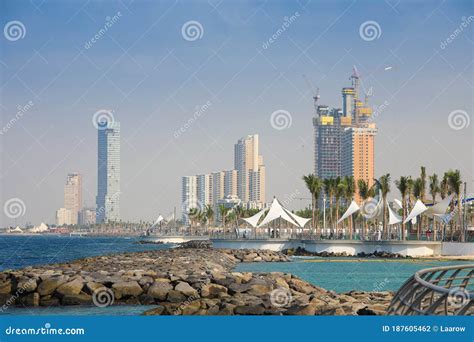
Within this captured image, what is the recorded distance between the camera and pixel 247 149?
82.5 meters

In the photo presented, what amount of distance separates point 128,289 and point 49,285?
2692 millimetres

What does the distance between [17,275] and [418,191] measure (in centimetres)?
5950

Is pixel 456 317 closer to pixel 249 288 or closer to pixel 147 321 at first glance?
pixel 147 321

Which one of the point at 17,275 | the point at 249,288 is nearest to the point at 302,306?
the point at 249,288

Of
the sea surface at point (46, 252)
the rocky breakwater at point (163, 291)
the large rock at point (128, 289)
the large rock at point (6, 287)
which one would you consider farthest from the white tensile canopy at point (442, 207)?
the large rock at point (128, 289)

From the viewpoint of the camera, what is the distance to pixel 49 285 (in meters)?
27.1

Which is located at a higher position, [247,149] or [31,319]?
[247,149]

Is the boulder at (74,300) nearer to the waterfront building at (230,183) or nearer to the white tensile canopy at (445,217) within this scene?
the white tensile canopy at (445,217)
